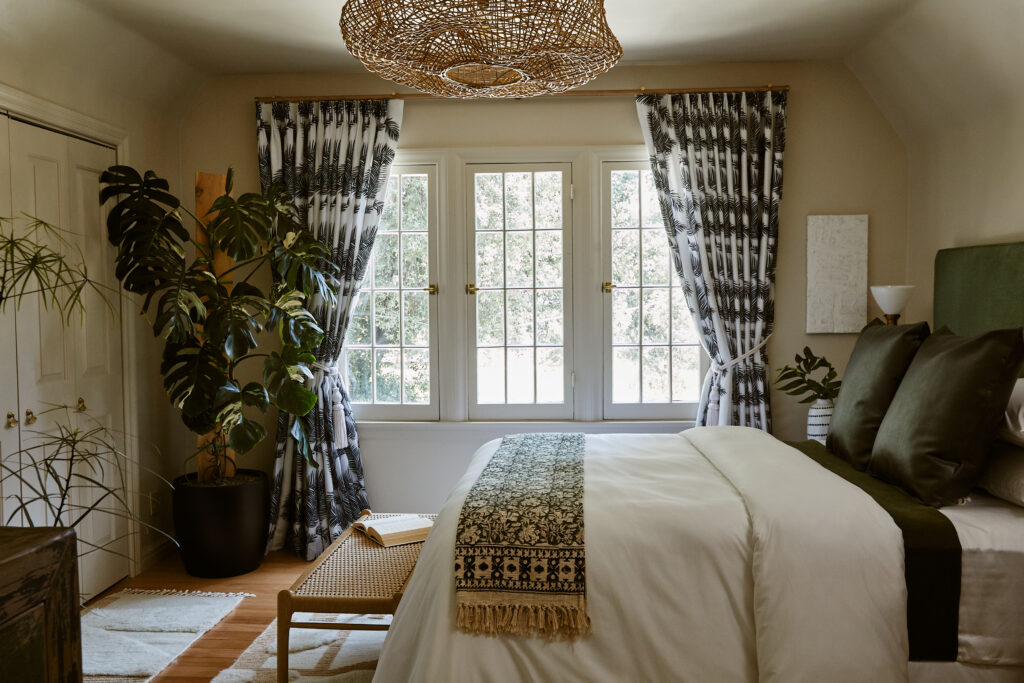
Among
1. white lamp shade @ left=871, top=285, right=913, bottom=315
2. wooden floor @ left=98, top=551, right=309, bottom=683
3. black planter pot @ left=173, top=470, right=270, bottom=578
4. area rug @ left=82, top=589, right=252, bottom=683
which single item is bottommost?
wooden floor @ left=98, top=551, right=309, bottom=683

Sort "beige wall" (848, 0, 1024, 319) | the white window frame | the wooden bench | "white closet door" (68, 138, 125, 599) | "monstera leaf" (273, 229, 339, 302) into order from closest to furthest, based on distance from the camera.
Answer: the wooden bench, "beige wall" (848, 0, 1024, 319), "white closet door" (68, 138, 125, 599), "monstera leaf" (273, 229, 339, 302), the white window frame

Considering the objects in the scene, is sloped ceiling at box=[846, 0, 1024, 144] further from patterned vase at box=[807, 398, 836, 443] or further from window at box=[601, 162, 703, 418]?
patterned vase at box=[807, 398, 836, 443]

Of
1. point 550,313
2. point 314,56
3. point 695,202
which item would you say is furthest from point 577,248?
point 314,56

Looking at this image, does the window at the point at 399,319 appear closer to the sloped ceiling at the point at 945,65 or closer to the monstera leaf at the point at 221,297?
the monstera leaf at the point at 221,297

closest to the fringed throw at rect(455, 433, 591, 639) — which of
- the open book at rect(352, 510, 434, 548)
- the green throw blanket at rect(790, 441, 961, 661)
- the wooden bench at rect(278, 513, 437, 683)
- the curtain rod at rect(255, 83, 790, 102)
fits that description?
the wooden bench at rect(278, 513, 437, 683)

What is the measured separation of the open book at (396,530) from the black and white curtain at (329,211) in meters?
1.17

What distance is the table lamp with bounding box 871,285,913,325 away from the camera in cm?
364

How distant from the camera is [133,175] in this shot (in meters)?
3.67

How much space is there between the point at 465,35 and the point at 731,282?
2419 millimetres

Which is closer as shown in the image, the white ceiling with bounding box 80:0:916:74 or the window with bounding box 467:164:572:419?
the white ceiling with bounding box 80:0:916:74

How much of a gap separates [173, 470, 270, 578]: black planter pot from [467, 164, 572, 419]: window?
130 cm

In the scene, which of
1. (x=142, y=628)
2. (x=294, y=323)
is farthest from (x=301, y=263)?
(x=142, y=628)

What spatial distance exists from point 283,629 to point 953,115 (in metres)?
3.71

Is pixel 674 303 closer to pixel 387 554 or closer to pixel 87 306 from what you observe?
pixel 387 554
